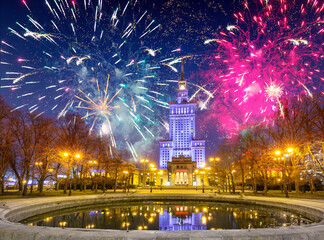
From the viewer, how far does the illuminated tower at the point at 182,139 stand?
139 m

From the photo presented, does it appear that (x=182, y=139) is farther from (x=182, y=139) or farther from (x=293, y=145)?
(x=293, y=145)

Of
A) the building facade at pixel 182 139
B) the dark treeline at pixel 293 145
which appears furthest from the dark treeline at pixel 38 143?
the building facade at pixel 182 139

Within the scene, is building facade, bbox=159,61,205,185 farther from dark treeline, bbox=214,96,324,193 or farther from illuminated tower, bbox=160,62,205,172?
dark treeline, bbox=214,96,324,193

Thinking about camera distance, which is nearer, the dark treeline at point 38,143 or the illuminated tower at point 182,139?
the dark treeline at point 38,143

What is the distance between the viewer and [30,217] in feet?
52.0

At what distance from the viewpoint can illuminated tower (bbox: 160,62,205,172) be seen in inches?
5487

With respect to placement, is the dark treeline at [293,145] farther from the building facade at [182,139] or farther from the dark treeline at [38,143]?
the building facade at [182,139]

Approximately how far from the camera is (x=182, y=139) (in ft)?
462

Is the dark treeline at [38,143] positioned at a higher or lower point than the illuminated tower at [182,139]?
lower

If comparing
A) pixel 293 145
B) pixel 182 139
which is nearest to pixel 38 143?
pixel 293 145

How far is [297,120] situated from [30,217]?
35.7m

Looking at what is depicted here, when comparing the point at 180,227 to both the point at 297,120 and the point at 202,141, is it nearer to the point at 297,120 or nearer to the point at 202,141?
the point at 297,120

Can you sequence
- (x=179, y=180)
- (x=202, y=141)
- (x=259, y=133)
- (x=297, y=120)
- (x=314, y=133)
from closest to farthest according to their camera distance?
1. (x=314, y=133)
2. (x=297, y=120)
3. (x=259, y=133)
4. (x=179, y=180)
5. (x=202, y=141)

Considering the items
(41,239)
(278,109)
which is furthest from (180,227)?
(278,109)
